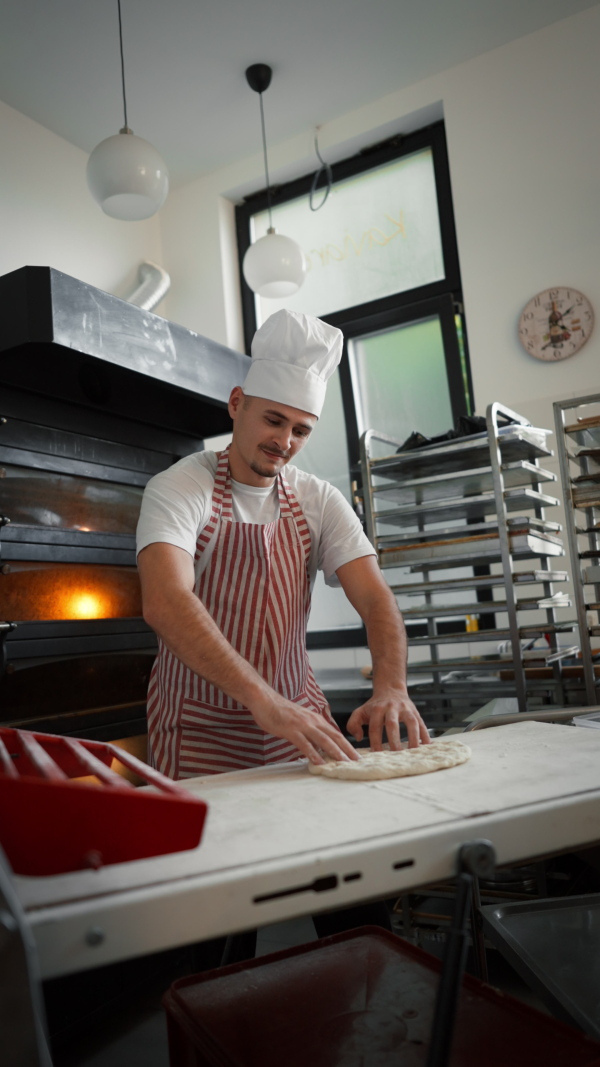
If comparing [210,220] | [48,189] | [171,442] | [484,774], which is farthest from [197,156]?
[484,774]

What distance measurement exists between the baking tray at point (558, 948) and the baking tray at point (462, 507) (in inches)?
62.2

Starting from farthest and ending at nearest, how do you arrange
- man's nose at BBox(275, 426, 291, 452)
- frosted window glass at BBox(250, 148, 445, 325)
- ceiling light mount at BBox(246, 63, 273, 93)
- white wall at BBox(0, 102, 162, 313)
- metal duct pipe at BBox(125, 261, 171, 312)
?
metal duct pipe at BBox(125, 261, 171, 312)
frosted window glass at BBox(250, 148, 445, 325)
white wall at BBox(0, 102, 162, 313)
ceiling light mount at BBox(246, 63, 273, 93)
man's nose at BBox(275, 426, 291, 452)

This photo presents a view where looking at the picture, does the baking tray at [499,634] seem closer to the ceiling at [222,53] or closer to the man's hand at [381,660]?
the man's hand at [381,660]

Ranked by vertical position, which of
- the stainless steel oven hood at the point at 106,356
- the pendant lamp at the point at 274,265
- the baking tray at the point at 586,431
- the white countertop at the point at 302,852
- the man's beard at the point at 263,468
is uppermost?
the pendant lamp at the point at 274,265

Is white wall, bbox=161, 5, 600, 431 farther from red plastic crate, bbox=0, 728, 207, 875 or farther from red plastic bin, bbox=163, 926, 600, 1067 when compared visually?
red plastic crate, bbox=0, 728, 207, 875

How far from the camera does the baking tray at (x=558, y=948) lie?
1104 mm

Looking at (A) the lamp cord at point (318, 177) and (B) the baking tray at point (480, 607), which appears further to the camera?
(A) the lamp cord at point (318, 177)

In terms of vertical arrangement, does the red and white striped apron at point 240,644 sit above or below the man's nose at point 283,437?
below

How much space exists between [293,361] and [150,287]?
10.0 feet

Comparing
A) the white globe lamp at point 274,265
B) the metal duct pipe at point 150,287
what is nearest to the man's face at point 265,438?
the white globe lamp at point 274,265

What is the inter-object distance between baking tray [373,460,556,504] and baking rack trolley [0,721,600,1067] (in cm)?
195

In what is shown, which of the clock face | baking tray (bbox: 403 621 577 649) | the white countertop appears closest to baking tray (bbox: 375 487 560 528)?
baking tray (bbox: 403 621 577 649)

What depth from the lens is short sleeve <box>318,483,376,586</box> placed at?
1805 millimetres

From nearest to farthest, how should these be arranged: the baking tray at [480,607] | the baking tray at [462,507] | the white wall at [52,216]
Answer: the baking tray at [480,607]
the baking tray at [462,507]
the white wall at [52,216]
